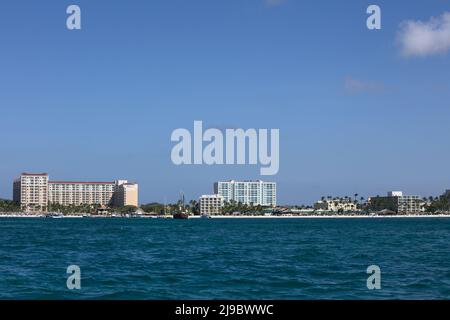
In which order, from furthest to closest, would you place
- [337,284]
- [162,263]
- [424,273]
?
1. [162,263]
2. [424,273]
3. [337,284]

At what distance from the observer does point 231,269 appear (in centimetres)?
2964

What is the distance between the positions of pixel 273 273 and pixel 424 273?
7.12 metres

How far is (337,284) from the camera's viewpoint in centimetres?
2412
